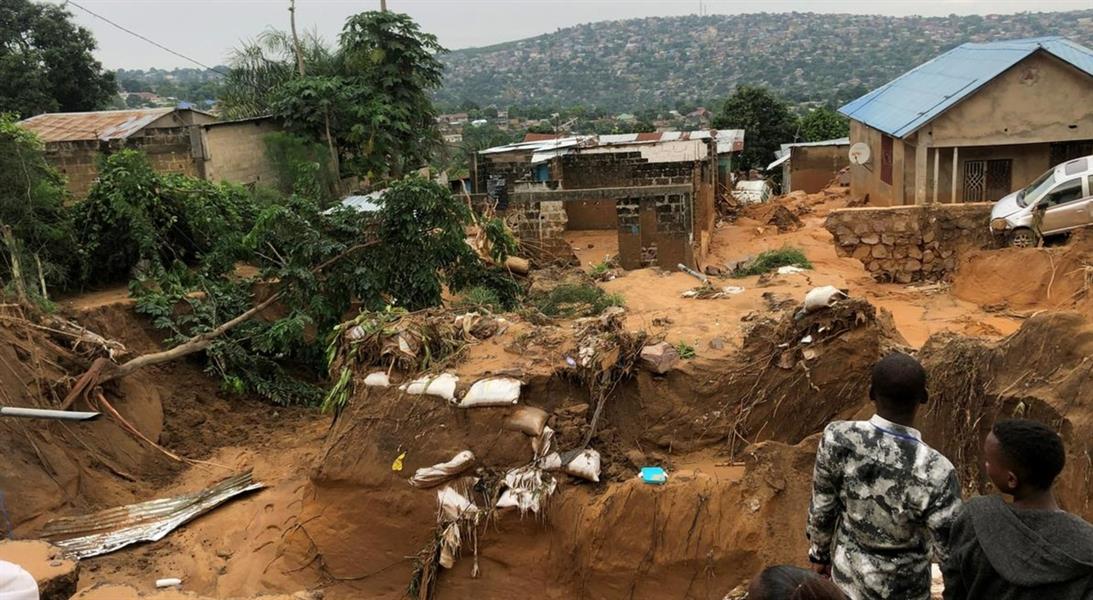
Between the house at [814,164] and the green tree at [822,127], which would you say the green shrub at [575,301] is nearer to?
the house at [814,164]

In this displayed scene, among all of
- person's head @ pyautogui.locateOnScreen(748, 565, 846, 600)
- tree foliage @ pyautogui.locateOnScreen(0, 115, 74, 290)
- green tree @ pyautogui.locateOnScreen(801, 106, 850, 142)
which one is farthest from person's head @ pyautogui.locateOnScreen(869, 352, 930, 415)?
green tree @ pyautogui.locateOnScreen(801, 106, 850, 142)

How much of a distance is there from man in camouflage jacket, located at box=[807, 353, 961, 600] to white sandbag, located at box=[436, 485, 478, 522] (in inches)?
147

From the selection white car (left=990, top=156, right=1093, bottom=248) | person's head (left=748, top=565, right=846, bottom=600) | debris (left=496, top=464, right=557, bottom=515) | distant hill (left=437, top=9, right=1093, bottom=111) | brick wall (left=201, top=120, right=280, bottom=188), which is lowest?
debris (left=496, top=464, right=557, bottom=515)

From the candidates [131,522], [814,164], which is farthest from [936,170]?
[131,522]

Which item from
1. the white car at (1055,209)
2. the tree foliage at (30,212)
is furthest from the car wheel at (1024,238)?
the tree foliage at (30,212)

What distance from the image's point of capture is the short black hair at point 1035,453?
8.75 feet

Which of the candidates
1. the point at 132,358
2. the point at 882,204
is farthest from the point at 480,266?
the point at 882,204

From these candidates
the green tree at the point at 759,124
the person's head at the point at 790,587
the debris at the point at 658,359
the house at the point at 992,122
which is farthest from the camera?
the green tree at the point at 759,124

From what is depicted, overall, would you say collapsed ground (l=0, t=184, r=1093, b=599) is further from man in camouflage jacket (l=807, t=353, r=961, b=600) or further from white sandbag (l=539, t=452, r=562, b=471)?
man in camouflage jacket (l=807, t=353, r=961, b=600)

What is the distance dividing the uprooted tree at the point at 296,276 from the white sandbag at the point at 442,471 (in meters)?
4.34

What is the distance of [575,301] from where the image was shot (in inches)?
456

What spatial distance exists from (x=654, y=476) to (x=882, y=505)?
134 inches

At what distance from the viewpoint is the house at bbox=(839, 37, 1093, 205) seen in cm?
1723

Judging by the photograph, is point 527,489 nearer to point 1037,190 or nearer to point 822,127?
point 1037,190
